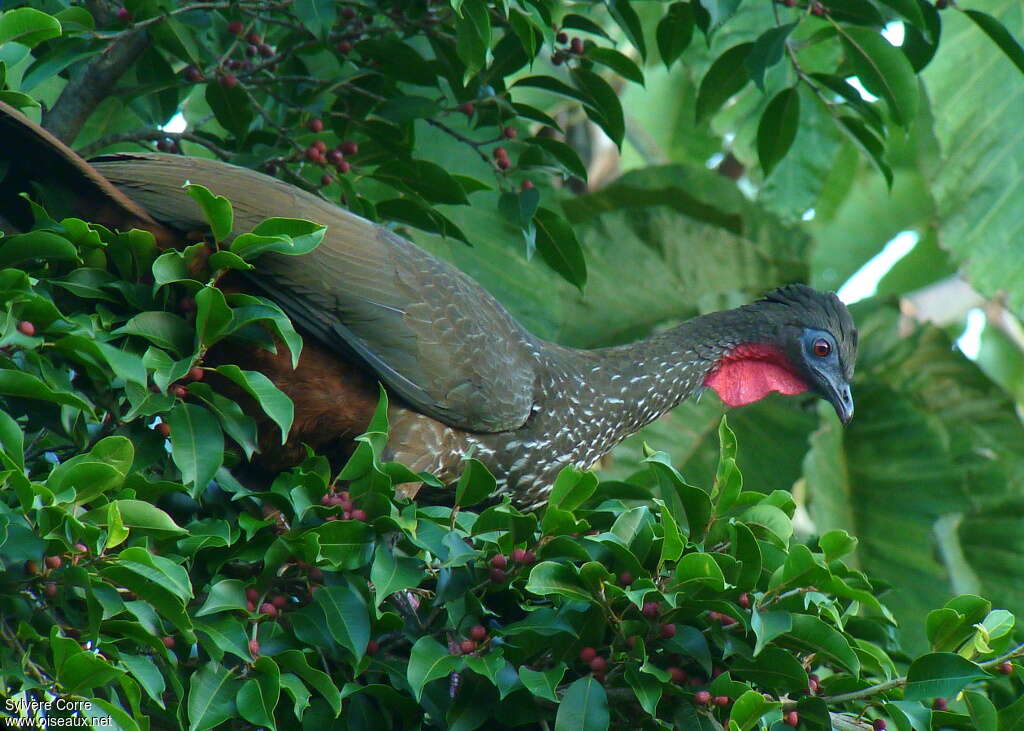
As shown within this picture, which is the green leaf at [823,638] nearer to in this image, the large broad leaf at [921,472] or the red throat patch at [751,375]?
the red throat patch at [751,375]

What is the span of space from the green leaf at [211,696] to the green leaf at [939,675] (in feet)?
4.29

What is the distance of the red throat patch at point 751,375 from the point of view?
434 cm

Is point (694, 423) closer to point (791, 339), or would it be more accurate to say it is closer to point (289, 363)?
point (791, 339)

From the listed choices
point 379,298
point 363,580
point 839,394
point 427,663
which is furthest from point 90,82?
point 839,394

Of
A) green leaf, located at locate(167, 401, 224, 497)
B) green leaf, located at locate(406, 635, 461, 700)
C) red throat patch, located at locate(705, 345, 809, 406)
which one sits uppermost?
green leaf, located at locate(167, 401, 224, 497)

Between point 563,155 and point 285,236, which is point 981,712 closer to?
point 285,236

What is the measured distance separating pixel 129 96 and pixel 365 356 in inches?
41.3

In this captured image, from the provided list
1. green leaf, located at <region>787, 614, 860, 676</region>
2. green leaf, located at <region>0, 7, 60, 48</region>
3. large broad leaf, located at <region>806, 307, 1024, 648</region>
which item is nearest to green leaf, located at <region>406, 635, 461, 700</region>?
green leaf, located at <region>787, 614, 860, 676</region>

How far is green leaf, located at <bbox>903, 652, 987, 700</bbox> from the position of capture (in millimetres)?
2529

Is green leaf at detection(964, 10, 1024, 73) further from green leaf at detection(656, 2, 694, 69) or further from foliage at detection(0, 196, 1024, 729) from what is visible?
foliage at detection(0, 196, 1024, 729)

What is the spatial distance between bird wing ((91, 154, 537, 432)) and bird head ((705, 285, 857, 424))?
87 cm

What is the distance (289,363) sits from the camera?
3285 millimetres

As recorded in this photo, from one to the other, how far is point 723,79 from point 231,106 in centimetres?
157

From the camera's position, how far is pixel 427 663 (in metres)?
2.47
